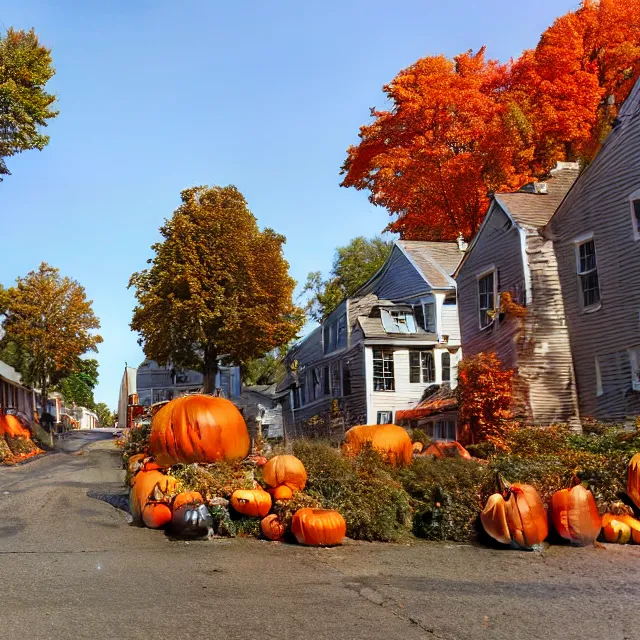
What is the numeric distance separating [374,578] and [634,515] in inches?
192

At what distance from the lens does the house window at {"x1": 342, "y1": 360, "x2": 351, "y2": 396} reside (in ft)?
110

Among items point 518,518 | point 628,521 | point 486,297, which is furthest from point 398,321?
point 518,518

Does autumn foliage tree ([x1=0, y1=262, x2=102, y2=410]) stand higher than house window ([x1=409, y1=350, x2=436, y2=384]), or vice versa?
autumn foliage tree ([x1=0, y1=262, x2=102, y2=410])

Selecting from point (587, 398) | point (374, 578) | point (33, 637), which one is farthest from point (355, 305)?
point (33, 637)

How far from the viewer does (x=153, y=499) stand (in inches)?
426

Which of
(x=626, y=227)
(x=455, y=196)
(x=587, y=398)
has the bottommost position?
(x=587, y=398)

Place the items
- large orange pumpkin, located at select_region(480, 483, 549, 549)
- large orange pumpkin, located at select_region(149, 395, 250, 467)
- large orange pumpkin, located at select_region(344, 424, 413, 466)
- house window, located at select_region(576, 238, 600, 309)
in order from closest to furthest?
1. large orange pumpkin, located at select_region(480, 483, 549, 549)
2. large orange pumpkin, located at select_region(149, 395, 250, 467)
3. large orange pumpkin, located at select_region(344, 424, 413, 466)
4. house window, located at select_region(576, 238, 600, 309)

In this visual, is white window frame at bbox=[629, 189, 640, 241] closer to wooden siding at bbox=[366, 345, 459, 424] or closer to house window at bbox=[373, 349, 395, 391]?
wooden siding at bbox=[366, 345, 459, 424]

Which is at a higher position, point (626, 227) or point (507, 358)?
point (626, 227)

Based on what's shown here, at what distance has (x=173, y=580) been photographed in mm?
7527

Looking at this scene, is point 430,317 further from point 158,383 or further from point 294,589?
point 158,383

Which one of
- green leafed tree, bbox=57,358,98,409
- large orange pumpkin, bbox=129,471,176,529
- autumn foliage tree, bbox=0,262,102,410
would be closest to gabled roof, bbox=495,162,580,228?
large orange pumpkin, bbox=129,471,176,529

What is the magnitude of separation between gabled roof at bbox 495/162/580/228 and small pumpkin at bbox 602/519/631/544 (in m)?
12.5

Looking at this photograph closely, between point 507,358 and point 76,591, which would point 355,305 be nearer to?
point 507,358
